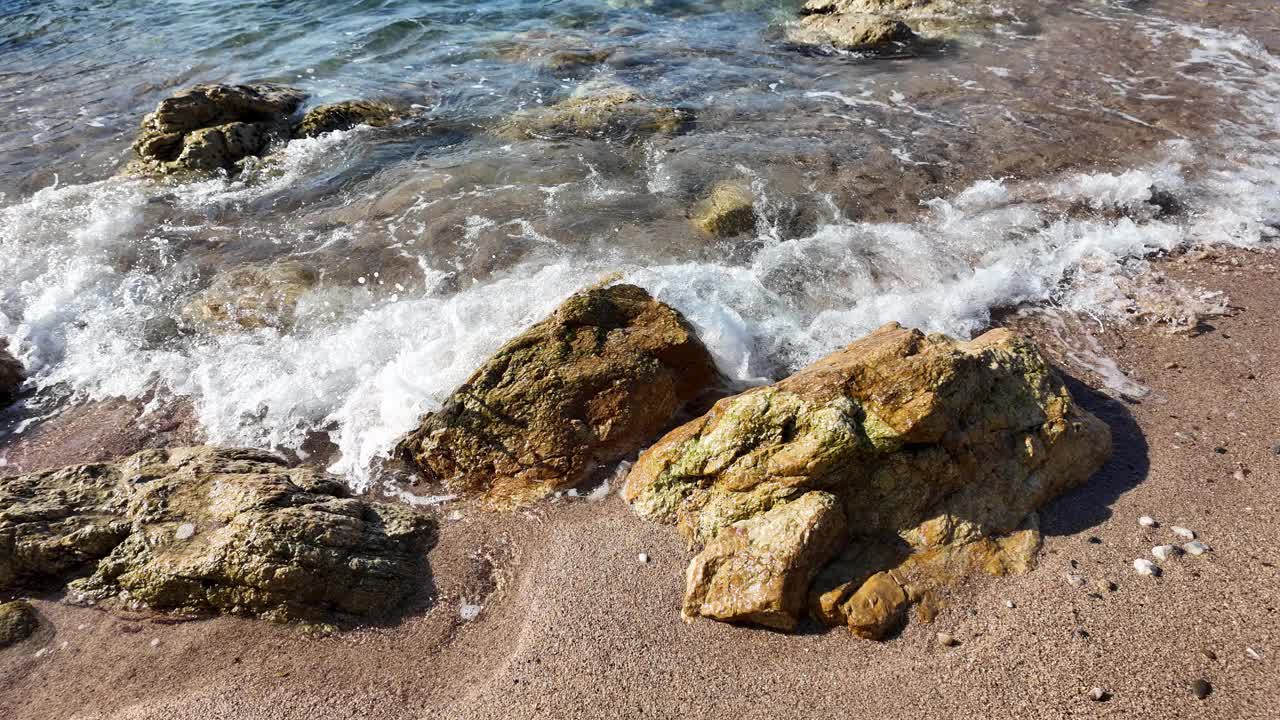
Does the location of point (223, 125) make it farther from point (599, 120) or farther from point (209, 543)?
point (209, 543)

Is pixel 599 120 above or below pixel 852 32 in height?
below

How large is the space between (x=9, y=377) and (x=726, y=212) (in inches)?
274

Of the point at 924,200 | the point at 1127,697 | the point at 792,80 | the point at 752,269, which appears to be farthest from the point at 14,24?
the point at 1127,697

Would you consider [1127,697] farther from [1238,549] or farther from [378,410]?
[378,410]

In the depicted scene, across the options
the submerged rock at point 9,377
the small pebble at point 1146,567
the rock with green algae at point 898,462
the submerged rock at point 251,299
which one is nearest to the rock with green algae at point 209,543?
the rock with green algae at point 898,462

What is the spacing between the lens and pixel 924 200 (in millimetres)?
7809

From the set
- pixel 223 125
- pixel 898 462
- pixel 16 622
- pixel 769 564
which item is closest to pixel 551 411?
pixel 769 564

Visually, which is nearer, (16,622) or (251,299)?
(16,622)

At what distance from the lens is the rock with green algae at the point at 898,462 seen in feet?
12.2

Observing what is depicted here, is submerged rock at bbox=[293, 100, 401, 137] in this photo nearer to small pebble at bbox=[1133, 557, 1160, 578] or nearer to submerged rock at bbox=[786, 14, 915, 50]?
submerged rock at bbox=[786, 14, 915, 50]

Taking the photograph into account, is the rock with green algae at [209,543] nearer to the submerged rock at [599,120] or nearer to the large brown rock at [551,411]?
the large brown rock at [551,411]

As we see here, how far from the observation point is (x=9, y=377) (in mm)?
5891

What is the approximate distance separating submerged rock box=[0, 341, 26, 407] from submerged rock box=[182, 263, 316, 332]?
1.36 m

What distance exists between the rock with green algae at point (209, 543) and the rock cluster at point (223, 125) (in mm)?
6464
